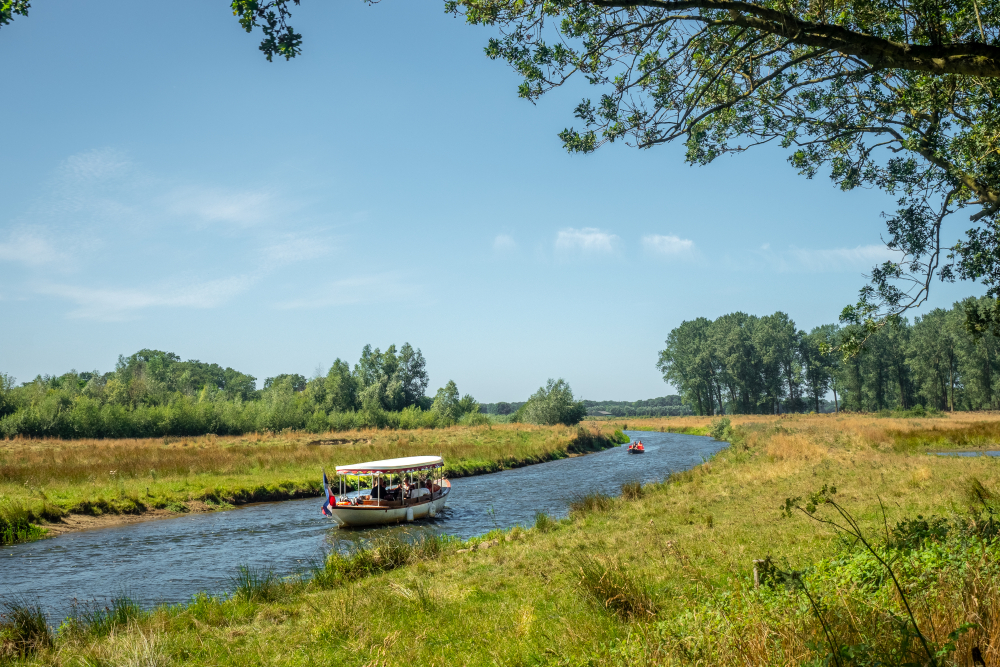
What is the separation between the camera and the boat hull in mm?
20219

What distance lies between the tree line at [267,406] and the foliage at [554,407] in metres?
0.13

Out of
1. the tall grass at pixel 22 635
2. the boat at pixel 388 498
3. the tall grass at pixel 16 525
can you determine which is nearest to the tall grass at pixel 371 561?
the tall grass at pixel 22 635

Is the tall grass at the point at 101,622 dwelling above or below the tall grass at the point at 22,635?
below

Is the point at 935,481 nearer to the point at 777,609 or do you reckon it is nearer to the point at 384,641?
the point at 777,609

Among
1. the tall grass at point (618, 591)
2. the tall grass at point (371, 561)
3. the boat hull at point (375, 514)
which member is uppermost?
the tall grass at point (618, 591)

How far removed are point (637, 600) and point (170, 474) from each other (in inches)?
1098

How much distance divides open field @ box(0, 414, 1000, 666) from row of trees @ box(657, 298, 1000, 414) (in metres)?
90.2

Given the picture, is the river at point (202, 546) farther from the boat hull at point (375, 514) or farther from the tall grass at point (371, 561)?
the tall grass at point (371, 561)

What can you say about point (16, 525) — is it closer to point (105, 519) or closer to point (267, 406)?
point (105, 519)

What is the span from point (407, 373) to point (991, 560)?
86186 mm

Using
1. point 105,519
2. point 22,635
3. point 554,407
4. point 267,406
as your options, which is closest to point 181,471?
point 105,519

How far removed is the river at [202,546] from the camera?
43.5 ft

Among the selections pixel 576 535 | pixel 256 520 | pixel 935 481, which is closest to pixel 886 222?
pixel 935 481

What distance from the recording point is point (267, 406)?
229 feet
